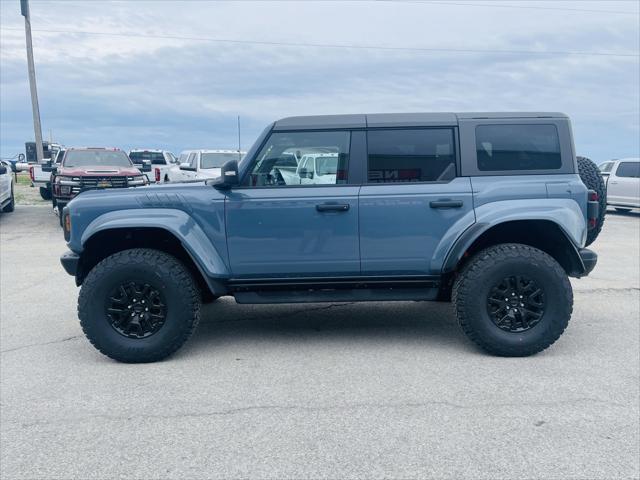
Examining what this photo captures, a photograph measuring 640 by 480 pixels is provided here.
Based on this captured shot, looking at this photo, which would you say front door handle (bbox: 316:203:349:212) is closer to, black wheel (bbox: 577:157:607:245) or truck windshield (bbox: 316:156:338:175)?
truck windshield (bbox: 316:156:338:175)

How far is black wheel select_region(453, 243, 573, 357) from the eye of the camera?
495cm

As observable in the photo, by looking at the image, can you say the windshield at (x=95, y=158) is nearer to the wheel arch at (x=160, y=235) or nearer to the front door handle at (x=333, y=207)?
the wheel arch at (x=160, y=235)

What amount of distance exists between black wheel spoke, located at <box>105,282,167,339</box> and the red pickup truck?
892cm

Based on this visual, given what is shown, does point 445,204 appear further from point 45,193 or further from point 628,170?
point 45,193

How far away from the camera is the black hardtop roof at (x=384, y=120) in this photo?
5.16m

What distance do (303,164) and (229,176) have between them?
2.11 ft

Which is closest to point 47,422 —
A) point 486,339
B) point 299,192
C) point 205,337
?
point 205,337

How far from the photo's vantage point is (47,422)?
12.6ft

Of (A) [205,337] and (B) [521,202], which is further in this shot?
(A) [205,337]

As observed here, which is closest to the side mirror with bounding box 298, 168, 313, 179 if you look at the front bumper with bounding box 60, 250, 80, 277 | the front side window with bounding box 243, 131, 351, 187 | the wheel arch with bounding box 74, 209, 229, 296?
the front side window with bounding box 243, 131, 351, 187

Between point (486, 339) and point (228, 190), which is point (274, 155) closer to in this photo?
point (228, 190)

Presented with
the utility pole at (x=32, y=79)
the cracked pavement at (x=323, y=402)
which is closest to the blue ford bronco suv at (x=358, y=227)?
the cracked pavement at (x=323, y=402)

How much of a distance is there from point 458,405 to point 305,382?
1098mm

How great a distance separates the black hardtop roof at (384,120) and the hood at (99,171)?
10.6 meters
